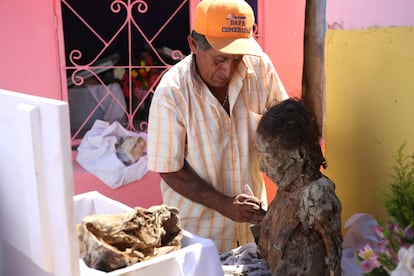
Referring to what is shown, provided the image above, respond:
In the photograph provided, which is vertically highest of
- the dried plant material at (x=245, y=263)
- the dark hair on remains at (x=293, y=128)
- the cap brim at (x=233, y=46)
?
the cap brim at (x=233, y=46)

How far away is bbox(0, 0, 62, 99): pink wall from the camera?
354 centimetres

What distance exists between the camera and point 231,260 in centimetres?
169

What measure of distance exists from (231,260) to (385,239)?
2.28ft

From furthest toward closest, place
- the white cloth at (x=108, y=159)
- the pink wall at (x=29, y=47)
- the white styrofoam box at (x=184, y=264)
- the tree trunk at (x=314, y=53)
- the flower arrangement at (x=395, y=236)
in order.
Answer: the white cloth at (x=108, y=159)
the pink wall at (x=29, y=47)
the tree trunk at (x=314, y=53)
the white styrofoam box at (x=184, y=264)
the flower arrangement at (x=395, y=236)

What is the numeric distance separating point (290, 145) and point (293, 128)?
52 mm

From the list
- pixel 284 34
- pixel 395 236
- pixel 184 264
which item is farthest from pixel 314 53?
pixel 395 236

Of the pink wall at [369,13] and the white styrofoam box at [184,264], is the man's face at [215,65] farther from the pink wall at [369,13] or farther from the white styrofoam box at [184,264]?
the white styrofoam box at [184,264]

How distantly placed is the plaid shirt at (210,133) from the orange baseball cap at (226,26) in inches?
8.4

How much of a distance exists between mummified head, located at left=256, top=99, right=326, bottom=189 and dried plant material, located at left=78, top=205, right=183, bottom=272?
368mm

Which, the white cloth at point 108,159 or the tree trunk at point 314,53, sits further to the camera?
the white cloth at point 108,159

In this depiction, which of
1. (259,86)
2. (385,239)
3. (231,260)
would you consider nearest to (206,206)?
(231,260)

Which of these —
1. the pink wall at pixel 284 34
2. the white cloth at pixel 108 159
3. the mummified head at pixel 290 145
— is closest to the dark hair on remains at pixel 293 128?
the mummified head at pixel 290 145

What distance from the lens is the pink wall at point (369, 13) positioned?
149cm

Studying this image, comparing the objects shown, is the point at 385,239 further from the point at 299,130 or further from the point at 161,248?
the point at 161,248
